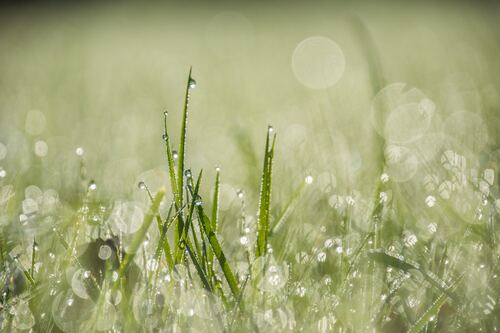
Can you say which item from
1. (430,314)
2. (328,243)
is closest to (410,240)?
(328,243)

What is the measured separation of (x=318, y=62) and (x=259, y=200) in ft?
16.4

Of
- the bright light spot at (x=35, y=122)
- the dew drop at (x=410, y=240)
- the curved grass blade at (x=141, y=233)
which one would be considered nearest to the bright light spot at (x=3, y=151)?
the bright light spot at (x=35, y=122)

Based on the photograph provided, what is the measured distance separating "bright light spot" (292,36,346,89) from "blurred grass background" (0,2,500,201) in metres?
0.13

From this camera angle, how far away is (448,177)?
4.14ft

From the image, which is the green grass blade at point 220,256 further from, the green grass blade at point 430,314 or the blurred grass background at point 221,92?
the blurred grass background at point 221,92

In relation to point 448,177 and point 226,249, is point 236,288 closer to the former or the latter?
point 226,249

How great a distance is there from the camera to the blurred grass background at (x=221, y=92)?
172 cm

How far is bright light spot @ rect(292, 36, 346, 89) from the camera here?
4609 mm

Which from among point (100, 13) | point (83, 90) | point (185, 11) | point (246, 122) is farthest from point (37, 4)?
point (246, 122)

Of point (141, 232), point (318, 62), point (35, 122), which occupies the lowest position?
point (141, 232)

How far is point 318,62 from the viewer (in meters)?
5.73

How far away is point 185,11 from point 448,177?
426 inches

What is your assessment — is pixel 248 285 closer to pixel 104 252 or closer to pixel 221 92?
pixel 104 252

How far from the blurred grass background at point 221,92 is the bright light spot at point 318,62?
132mm
